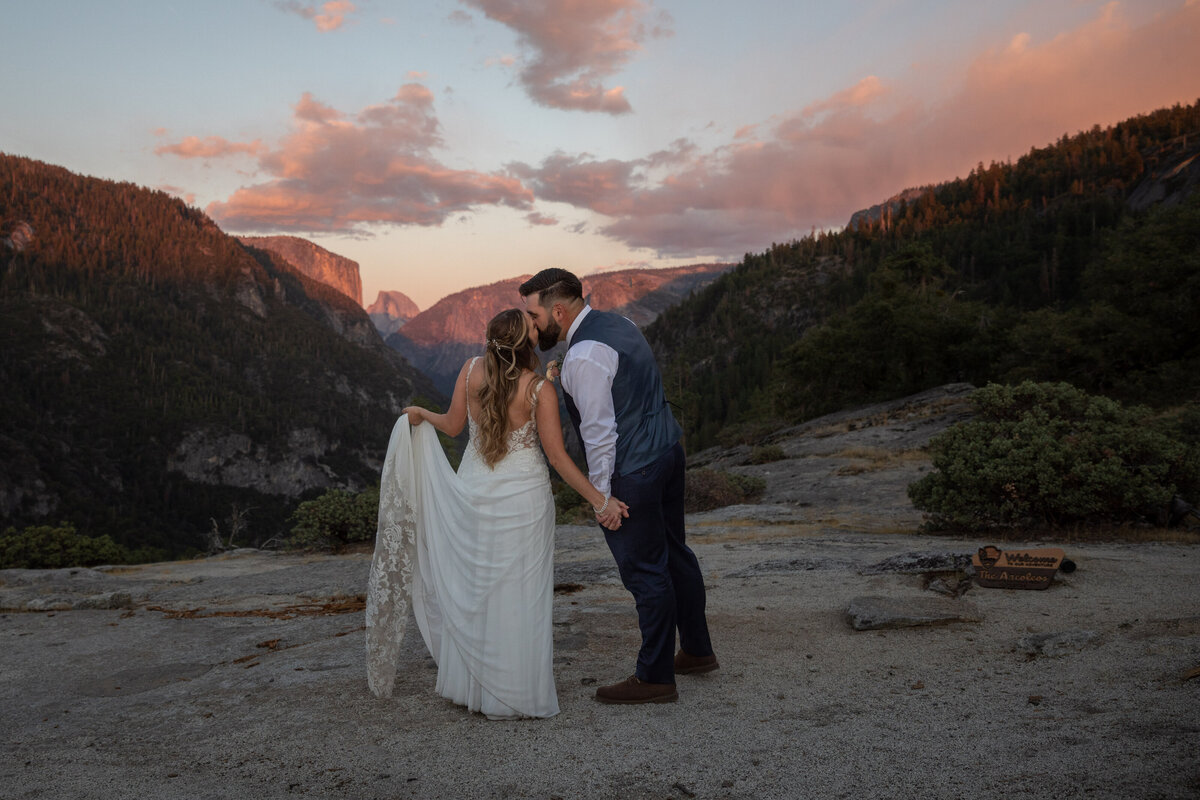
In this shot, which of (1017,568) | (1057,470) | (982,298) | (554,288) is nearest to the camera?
(554,288)

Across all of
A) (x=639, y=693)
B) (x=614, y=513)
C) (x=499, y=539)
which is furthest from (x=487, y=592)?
(x=639, y=693)

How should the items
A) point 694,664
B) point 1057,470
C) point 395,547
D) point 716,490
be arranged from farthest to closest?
point 716,490
point 1057,470
point 395,547
point 694,664

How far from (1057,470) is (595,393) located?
823 cm

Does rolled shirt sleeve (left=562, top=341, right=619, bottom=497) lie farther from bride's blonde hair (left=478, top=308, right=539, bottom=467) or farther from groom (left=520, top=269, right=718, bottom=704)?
bride's blonde hair (left=478, top=308, right=539, bottom=467)

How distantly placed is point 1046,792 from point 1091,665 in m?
2.03

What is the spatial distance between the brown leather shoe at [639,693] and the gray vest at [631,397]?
1.26 meters

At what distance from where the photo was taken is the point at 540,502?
14.8 ft

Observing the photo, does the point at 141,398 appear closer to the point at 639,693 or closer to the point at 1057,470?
the point at 1057,470

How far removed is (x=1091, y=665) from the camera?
4.56m

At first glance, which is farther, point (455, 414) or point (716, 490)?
point (716, 490)

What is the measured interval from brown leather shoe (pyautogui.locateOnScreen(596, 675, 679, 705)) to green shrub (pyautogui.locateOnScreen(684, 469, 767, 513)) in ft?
38.6

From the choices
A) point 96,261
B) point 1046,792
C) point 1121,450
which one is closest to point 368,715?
point 1046,792

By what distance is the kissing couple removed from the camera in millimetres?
4297

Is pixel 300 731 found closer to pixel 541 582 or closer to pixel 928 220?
pixel 541 582
